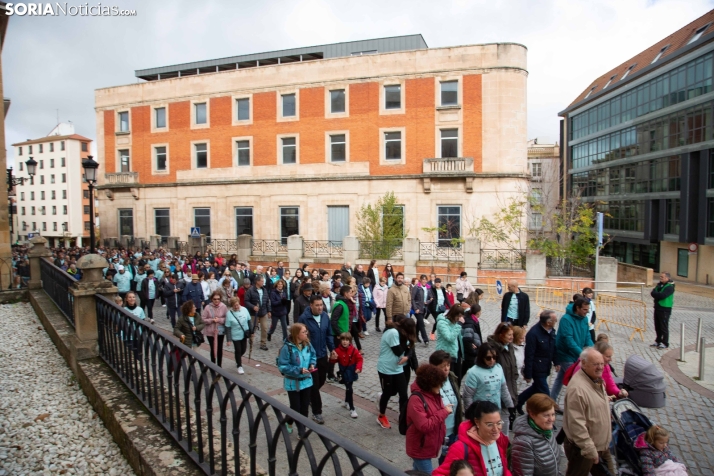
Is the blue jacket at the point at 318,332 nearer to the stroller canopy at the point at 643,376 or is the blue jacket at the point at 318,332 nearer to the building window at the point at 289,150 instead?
the stroller canopy at the point at 643,376

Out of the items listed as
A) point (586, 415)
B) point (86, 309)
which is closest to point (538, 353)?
point (586, 415)

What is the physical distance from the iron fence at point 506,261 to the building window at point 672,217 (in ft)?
72.6

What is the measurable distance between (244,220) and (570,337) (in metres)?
27.5

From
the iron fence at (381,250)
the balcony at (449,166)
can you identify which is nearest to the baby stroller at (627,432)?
the iron fence at (381,250)

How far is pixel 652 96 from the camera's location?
126 feet

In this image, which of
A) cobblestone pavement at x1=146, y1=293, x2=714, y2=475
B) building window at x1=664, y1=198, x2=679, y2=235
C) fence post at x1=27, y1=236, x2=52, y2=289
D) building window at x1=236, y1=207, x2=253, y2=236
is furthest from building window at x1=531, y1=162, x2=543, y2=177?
fence post at x1=27, y1=236, x2=52, y2=289

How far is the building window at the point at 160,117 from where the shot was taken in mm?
34125

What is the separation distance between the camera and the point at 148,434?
429 cm

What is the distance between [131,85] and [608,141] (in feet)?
146

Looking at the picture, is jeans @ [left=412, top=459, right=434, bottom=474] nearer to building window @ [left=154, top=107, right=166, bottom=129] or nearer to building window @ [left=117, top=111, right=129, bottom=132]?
building window @ [left=154, top=107, right=166, bottom=129]

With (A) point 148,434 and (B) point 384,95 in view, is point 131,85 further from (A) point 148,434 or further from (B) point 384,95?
(A) point 148,434

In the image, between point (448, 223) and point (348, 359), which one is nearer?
point (348, 359)

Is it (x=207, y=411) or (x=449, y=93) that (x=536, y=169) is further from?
(x=207, y=411)

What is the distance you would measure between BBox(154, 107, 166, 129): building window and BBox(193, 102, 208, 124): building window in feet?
9.62
